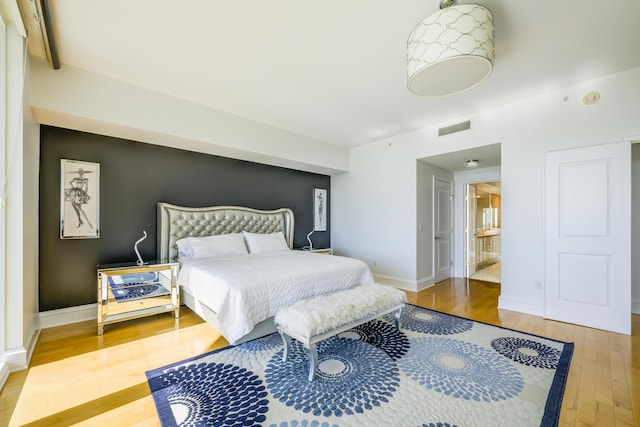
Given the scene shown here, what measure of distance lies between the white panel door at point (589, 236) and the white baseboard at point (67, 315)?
571cm

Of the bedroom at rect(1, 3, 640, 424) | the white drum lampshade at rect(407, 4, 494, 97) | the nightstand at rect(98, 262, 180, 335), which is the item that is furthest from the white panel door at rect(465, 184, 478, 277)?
the nightstand at rect(98, 262, 180, 335)

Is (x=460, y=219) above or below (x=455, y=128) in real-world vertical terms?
below

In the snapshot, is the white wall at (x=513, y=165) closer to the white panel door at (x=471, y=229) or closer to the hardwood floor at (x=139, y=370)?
the hardwood floor at (x=139, y=370)

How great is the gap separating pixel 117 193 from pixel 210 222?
49.3 inches

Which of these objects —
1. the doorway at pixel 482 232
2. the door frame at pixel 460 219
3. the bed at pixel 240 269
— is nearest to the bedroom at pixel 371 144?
the bed at pixel 240 269

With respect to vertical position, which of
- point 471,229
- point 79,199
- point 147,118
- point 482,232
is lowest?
point 482,232

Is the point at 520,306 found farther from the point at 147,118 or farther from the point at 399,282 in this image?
the point at 147,118

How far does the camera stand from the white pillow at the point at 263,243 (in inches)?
171

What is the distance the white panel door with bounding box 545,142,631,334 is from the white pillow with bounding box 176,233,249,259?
13.8 feet

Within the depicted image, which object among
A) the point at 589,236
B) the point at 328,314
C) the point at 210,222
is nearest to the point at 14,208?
the point at 210,222

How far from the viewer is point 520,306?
366cm

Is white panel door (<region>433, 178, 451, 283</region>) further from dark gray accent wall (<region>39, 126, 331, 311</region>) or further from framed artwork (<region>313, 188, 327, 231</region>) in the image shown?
dark gray accent wall (<region>39, 126, 331, 311</region>)

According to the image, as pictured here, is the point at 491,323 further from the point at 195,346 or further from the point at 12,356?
the point at 12,356

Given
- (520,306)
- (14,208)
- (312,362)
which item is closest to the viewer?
(312,362)
